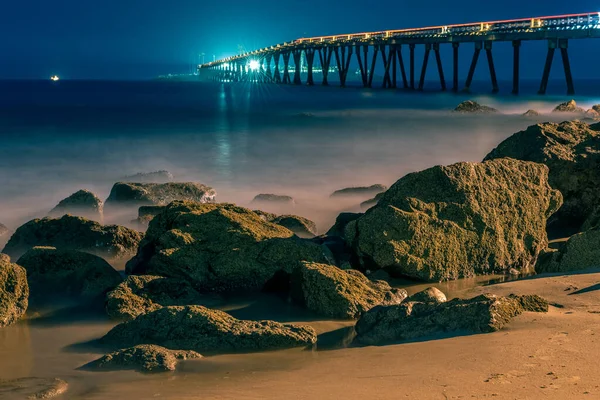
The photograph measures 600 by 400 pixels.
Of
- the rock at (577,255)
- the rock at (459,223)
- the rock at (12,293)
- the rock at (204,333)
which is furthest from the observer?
the rock at (459,223)

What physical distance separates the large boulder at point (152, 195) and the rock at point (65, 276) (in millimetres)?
3755

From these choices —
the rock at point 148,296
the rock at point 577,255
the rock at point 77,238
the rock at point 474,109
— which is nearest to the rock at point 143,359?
the rock at point 148,296

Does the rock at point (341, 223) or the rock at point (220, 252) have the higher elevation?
the rock at point (220, 252)

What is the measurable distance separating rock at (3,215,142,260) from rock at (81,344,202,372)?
3057mm

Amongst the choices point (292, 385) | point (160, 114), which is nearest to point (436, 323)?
point (292, 385)

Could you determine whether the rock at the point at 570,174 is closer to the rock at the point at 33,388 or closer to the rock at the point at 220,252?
the rock at the point at 220,252

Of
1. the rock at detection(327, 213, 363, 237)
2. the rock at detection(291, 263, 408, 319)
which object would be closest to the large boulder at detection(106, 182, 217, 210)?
the rock at detection(327, 213, 363, 237)

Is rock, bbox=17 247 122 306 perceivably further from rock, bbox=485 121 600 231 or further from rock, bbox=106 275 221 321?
rock, bbox=485 121 600 231

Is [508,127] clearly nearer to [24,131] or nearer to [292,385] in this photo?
[24,131]

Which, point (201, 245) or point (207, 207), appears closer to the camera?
point (201, 245)

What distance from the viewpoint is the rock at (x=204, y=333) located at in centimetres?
470

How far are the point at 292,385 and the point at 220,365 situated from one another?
2.15 ft

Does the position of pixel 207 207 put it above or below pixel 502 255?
above

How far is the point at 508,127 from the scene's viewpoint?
25516 millimetres
